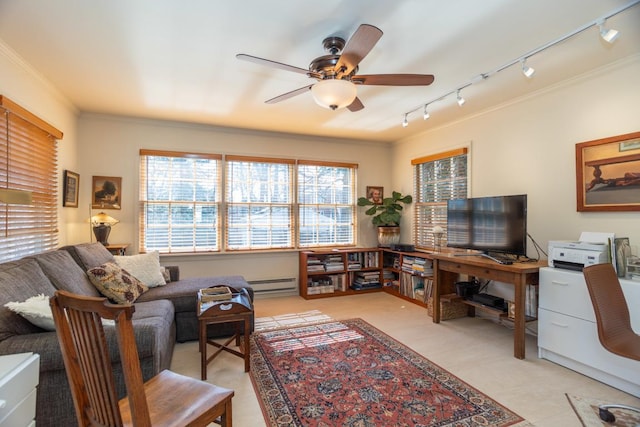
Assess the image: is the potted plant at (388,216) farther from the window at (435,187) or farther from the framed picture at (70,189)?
the framed picture at (70,189)

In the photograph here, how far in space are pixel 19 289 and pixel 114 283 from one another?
33.7 inches

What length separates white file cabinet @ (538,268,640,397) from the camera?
214 centimetres

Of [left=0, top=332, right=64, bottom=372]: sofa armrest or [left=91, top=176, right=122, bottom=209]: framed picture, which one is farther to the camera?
[left=91, top=176, right=122, bottom=209]: framed picture

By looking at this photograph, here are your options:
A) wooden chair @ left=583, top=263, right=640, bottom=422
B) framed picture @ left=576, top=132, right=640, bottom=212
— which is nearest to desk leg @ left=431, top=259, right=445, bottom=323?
framed picture @ left=576, top=132, right=640, bottom=212

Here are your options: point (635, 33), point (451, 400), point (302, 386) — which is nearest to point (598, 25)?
point (635, 33)

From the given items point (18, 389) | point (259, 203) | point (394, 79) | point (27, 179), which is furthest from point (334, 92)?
point (259, 203)

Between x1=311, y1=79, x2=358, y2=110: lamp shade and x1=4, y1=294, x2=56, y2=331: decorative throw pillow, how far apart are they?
207cm

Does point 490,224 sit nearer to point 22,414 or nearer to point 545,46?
point 545,46

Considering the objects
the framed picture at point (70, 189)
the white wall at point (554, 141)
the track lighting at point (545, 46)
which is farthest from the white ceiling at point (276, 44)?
the framed picture at point (70, 189)

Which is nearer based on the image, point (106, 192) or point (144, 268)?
point (144, 268)

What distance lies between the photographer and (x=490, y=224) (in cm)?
324

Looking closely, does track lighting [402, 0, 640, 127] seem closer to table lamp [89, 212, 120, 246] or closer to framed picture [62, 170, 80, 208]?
table lamp [89, 212, 120, 246]

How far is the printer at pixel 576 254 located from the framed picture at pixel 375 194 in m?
2.95

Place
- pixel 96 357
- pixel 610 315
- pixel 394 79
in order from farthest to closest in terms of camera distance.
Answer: pixel 394 79, pixel 610 315, pixel 96 357
